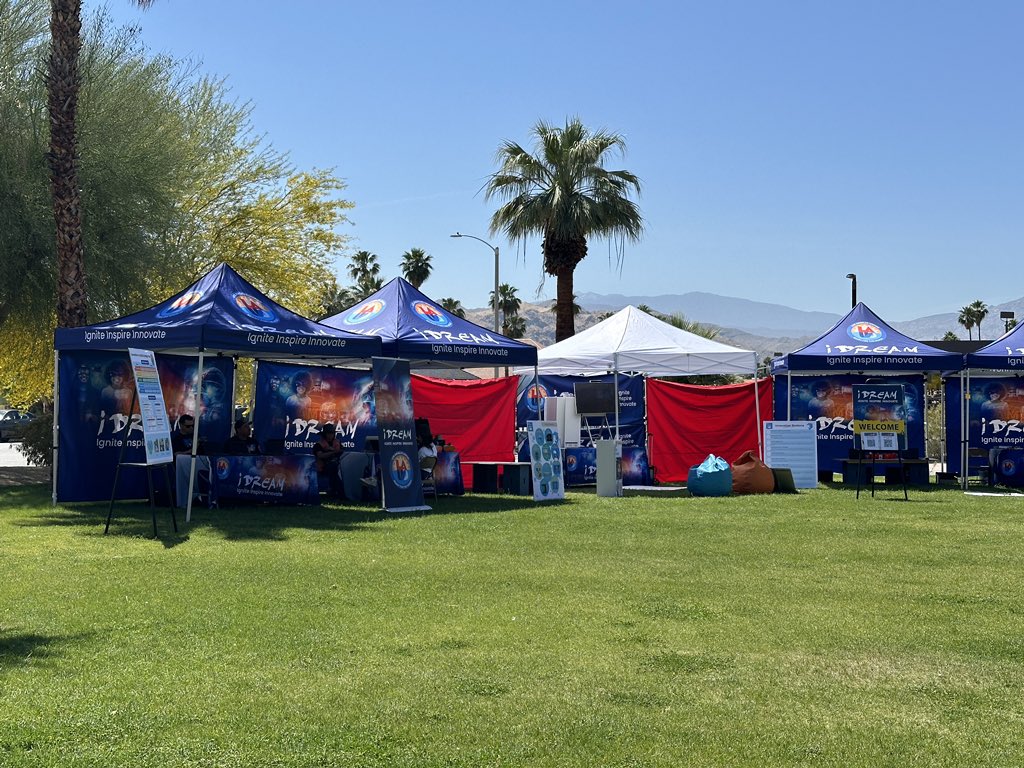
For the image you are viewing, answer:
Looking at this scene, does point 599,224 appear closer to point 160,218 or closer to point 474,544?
point 160,218

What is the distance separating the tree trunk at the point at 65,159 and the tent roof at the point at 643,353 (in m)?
9.43

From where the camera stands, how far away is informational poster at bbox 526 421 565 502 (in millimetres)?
19641

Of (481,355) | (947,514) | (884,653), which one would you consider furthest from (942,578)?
(481,355)

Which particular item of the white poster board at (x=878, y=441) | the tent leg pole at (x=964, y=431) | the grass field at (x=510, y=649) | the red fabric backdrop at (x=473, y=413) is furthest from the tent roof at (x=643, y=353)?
the grass field at (x=510, y=649)

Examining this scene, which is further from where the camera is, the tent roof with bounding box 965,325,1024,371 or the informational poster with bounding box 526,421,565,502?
the tent roof with bounding box 965,325,1024,371

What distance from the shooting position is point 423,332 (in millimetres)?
19547

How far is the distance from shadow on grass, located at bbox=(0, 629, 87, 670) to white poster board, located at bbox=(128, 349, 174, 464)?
635 centimetres

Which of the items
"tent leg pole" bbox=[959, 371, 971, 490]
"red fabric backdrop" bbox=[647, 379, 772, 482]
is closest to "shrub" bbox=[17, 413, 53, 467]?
"red fabric backdrop" bbox=[647, 379, 772, 482]

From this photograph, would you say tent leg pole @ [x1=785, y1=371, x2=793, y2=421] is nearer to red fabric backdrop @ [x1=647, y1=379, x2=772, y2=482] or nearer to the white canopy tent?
the white canopy tent

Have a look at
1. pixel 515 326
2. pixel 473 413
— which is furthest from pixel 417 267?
pixel 473 413

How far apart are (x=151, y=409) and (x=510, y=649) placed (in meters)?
8.43

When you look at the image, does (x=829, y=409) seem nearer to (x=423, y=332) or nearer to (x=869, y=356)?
(x=869, y=356)

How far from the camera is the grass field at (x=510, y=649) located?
5.55 meters

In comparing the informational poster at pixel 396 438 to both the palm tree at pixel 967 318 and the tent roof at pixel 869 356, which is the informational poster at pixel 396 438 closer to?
the tent roof at pixel 869 356
